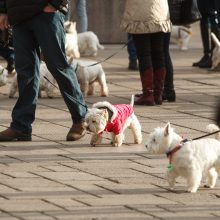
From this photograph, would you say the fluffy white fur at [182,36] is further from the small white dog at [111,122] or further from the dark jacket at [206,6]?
the small white dog at [111,122]

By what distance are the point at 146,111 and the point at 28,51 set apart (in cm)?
234

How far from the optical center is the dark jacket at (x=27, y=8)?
10008mm

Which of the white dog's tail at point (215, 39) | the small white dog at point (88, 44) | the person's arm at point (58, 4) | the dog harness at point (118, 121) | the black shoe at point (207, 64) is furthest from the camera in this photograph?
the small white dog at point (88, 44)

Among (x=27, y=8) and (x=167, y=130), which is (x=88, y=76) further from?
(x=167, y=130)

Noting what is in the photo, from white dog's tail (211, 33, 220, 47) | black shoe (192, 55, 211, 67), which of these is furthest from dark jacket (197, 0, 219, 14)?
black shoe (192, 55, 211, 67)

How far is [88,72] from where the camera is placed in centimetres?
Result: 1345

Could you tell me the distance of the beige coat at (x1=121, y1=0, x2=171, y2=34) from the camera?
12.0 meters

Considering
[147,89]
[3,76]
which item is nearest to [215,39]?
[3,76]

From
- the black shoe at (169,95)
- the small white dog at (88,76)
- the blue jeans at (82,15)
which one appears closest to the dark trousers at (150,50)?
the black shoe at (169,95)

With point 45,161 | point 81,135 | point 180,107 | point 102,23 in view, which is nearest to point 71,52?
point 102,23

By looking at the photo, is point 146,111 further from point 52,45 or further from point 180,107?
point 52,45

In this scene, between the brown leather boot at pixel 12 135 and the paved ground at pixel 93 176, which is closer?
the paved ground at pixel 93 176

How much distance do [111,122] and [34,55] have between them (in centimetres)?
95

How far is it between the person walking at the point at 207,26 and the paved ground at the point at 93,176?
125 inches
